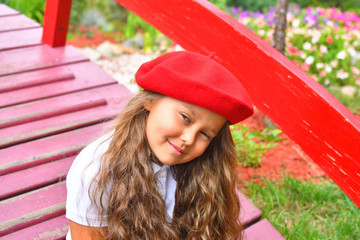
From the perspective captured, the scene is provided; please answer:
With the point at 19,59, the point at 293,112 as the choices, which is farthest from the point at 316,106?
the point at 19,59

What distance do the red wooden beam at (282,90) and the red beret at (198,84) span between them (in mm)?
400

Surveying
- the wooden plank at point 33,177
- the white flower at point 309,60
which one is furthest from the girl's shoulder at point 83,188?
the white flower at point 309,60

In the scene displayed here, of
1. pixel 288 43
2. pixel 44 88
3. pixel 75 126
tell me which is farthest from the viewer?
pixel 288 43

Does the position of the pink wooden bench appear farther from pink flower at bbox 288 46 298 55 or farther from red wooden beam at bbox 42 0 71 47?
pink flower at bbox 288 46 298 55

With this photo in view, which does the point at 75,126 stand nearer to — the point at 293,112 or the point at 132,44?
the point at 293,112

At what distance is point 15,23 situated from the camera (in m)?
3.46

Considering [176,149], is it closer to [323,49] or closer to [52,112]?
[52,112]

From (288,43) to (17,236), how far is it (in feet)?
13.0

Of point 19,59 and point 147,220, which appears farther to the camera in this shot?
point 19,59

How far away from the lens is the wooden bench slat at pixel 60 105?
246 cm

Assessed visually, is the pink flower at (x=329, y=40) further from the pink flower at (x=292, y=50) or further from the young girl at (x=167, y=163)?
the young girl at (x=167, y=163)

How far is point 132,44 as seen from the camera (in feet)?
21.6

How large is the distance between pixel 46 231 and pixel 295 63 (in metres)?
3.14

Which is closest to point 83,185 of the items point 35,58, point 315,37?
point 35,58
